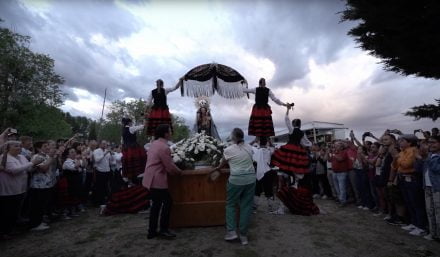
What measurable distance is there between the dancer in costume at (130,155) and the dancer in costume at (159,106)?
0.42 m

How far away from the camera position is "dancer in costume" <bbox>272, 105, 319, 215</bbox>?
6.56 m

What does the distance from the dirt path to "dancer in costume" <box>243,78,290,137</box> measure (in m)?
2.10

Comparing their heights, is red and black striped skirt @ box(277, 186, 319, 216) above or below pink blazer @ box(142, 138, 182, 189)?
below

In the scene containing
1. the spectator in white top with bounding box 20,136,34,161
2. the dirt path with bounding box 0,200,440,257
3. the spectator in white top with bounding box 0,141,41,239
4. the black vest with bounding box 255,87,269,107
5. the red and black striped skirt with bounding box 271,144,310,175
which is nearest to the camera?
the dirt path with bounding box 0,200,440,257

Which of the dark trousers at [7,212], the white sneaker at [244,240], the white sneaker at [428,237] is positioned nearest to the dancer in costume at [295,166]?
the white sneaker at [428,237]

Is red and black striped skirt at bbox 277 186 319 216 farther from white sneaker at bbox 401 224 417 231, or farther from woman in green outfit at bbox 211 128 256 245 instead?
woman in green outfit at bbox 211 128 256 245

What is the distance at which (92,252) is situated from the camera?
429 cm

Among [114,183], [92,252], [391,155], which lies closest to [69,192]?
[114,183]

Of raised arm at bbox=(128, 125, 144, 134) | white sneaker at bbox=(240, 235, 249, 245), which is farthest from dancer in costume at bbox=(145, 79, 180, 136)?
white sneaker at bbox=(240, 235, 249, 245)

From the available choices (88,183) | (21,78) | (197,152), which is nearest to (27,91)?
(21,78)

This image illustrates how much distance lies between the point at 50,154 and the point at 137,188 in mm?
2169

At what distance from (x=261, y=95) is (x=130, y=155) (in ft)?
12.2

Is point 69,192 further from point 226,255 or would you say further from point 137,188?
point 226,255

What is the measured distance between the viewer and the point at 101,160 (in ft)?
26.9
